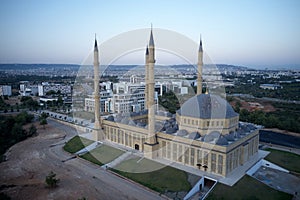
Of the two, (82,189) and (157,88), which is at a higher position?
(157,88)

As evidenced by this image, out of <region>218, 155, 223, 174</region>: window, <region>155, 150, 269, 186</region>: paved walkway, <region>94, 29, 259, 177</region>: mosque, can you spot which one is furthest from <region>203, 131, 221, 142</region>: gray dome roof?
<region>155, 150, 269, 186</region>: paved walkway

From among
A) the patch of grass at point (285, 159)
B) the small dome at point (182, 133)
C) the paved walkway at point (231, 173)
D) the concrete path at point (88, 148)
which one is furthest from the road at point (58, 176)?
the patch of grass at point (285, 159)

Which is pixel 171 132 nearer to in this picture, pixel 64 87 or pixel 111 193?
pixel 111 193

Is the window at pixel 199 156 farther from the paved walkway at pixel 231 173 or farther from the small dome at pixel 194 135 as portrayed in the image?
the small dome at pixel 194 135

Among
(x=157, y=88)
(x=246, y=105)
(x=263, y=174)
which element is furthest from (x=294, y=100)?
(x=263, y=174)

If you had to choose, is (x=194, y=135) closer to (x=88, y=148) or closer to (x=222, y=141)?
(x=222, y=141)
